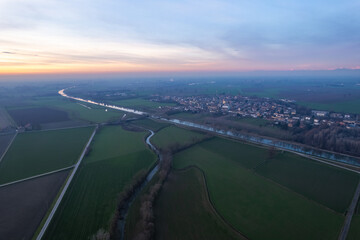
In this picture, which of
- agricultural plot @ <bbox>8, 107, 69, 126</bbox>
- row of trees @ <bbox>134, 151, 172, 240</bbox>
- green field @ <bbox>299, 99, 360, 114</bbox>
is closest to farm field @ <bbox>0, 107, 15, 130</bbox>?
agricultural plot @ <bbox>8, 107, 69, 126</bbox>

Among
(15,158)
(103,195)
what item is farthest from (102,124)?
(103,195)

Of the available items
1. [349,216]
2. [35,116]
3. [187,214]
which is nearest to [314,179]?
[349,216]

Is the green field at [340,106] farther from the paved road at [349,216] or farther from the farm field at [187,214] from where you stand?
the farm field at [187,214]

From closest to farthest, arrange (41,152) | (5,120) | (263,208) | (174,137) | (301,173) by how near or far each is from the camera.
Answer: (263,208) < (301,173) < (41,152) < (174,137) < (5,120)

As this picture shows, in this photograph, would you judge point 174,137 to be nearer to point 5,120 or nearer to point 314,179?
point 314,179

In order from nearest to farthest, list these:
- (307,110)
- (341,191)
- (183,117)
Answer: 1. (341,191)
2. (183,117)
3. (307,110)

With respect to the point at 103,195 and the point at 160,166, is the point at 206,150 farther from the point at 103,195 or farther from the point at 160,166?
the point at 103,195
